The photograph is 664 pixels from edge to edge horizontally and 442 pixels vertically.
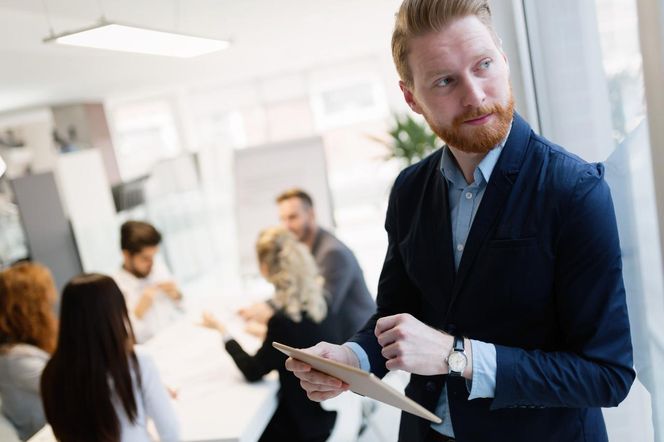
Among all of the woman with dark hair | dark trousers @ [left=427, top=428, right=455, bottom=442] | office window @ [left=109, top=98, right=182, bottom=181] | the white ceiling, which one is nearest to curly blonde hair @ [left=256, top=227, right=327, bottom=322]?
the woman with dark hair

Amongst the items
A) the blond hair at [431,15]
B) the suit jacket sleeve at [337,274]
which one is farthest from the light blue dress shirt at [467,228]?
the suit jacket sleeve at [337,274]

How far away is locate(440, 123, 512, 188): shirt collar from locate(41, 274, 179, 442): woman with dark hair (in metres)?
1.50

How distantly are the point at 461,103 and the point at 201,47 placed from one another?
3.38m

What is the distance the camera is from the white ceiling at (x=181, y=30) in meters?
3.99

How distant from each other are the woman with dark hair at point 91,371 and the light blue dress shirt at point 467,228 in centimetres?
125

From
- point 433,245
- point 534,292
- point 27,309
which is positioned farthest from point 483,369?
point 27,309

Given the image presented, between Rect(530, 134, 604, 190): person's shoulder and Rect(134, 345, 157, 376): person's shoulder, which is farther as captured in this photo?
Rect(134, 345, 157, 376): person's shoulder

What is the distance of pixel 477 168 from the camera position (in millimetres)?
1027

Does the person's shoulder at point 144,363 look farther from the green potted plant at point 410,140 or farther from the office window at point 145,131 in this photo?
the office window at point 145,131

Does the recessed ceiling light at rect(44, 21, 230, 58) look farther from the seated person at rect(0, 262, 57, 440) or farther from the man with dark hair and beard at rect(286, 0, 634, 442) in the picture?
the man with dark hair and beard at rect(286, 0, 634, 442)

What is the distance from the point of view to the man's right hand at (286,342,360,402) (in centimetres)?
105

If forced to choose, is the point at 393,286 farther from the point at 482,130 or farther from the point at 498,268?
the point at 482,130

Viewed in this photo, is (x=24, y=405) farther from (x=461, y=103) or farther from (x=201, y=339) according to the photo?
(x=461, y=103)

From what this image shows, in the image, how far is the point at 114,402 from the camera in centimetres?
208
